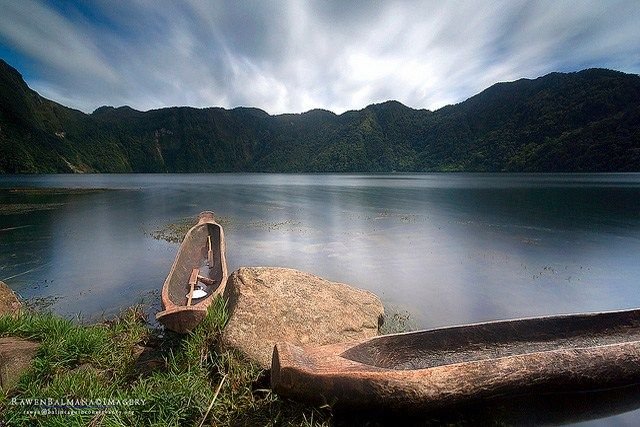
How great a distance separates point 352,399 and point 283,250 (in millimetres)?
14334

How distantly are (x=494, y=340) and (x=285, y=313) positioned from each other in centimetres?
371

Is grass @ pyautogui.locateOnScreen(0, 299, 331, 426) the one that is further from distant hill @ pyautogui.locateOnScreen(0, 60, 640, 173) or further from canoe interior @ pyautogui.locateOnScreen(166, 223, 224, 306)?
distant hill @ pyautogui.locateOnScreen(0, 60, 640, 173)

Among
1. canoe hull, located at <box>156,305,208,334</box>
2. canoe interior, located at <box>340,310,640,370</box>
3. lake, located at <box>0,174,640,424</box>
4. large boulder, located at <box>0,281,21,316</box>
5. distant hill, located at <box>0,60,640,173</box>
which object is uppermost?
distant hill, located at <box>0,60,640,173</box>

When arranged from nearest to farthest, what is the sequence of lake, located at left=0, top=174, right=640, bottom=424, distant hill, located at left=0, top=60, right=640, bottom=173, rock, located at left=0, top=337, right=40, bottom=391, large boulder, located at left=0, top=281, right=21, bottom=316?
rock, located at left=0, top=337, right=40, bottom=391 → large boulder, located at left=0, top=281, right=21, bottom=316 → lake, located at left=0, top=174, right=640, bottom=424 → distant hill, located at left=0, top=60, right=640, bottom=173

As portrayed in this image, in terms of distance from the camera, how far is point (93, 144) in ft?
632

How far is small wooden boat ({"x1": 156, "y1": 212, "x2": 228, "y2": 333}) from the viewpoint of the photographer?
522 cm

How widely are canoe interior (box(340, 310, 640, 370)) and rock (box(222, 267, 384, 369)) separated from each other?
981 mm

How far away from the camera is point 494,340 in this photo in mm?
5629

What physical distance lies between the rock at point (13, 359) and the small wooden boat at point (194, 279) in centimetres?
172

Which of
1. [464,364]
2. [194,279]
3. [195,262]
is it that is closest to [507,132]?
[195,262]

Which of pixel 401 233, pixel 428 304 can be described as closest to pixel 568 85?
pixel 401 233

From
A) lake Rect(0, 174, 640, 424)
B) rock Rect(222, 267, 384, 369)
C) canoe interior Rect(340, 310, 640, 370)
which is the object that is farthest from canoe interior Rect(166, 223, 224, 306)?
canoe interior Rect(340, 310, 640, 370)

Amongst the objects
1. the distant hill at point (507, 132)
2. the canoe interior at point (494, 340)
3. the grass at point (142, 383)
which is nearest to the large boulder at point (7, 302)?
the grass at point (142, 383)

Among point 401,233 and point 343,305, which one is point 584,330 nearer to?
point 343,305
